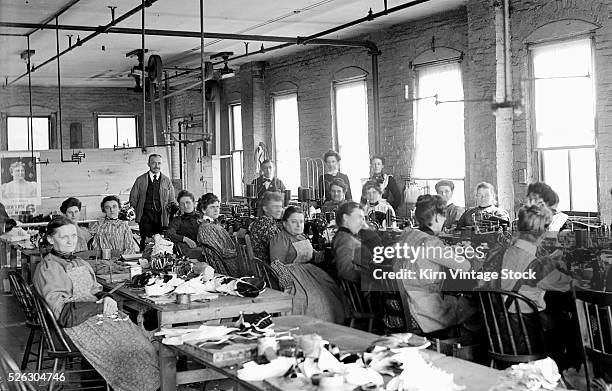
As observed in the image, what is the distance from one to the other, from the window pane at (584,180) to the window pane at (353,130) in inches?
145

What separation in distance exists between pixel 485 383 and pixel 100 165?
12.7m

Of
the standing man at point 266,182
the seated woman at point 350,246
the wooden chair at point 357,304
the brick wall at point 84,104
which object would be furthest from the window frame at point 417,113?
the brick wall at point 84,104

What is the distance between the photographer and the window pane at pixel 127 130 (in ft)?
57.9

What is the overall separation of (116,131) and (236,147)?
13.0 ft

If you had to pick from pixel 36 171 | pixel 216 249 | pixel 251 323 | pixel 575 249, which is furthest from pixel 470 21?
pixel 36 171

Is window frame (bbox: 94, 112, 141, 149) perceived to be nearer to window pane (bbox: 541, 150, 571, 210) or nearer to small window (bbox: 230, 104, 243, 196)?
small window (bbox: 230, 104, 243, 196)

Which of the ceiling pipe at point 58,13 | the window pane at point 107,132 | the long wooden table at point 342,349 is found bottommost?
the long wooden table at point 342,349

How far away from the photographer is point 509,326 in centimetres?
402

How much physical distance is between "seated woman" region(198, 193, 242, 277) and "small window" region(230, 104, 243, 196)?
685 cm

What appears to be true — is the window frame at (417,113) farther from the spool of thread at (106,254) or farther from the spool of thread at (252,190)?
the spool of thread at (106,254)

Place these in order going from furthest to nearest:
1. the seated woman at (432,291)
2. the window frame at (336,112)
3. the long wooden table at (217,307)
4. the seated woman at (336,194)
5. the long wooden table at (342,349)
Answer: the window frame at (336,112) < the seated woman at (336,194) < the seated woman at (432,291) < the long wooden table at (217,307) < the long wooden table at (342,349)

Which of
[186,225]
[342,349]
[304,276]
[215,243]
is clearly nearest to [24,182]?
[186,225]

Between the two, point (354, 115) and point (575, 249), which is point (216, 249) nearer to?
point (575, 249)

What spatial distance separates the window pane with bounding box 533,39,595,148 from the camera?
7574 mm
